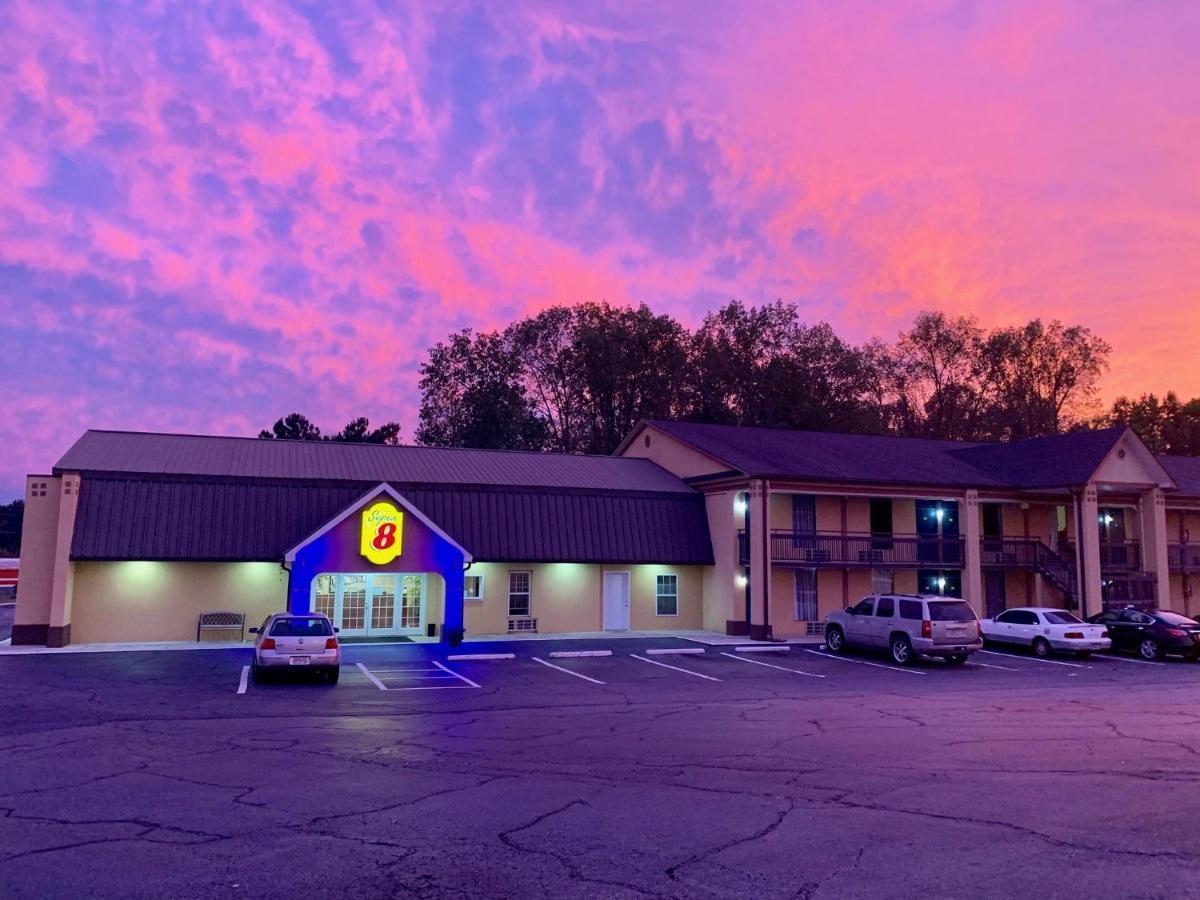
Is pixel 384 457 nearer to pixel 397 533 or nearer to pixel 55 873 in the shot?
pixel 397 533

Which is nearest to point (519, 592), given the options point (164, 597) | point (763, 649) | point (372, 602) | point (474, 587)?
point (474, 587)

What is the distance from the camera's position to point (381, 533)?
2916cm

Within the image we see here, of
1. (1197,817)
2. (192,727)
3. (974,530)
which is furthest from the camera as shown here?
(974,530)

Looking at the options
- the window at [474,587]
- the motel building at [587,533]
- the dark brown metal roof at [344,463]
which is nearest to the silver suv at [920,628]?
the motel building at [587,533]

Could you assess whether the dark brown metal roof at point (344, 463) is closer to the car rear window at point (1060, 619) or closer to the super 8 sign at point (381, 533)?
the super 8 sign at point (381, 533)

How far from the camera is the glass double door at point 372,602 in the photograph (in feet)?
100.0

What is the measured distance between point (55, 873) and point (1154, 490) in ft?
134

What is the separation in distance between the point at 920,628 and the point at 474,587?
49.2 feet

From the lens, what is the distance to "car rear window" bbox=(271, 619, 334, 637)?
2016 centimetres

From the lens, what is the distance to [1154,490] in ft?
123

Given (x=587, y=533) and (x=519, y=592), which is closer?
(x=519, y=592)

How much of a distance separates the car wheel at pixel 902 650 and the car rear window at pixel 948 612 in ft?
3.42

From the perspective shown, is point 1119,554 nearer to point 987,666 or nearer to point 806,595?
point 806,595

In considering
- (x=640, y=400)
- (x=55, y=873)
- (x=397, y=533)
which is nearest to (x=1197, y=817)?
(x=55, y=873)
